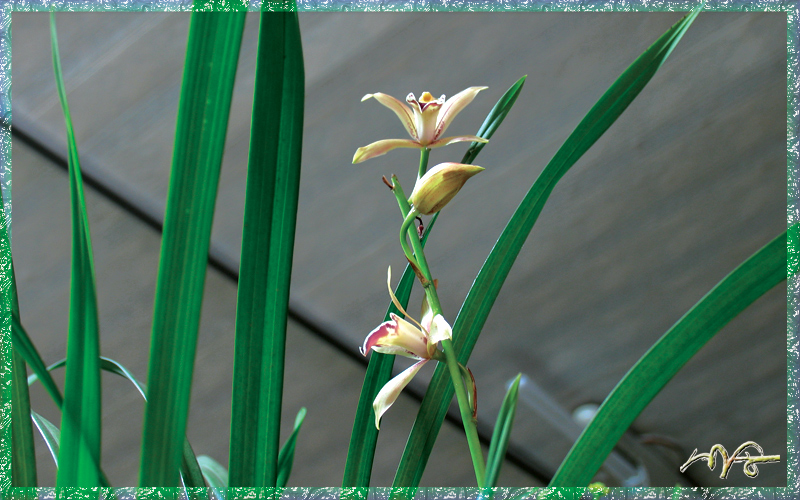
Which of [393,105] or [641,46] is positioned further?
[641,46]

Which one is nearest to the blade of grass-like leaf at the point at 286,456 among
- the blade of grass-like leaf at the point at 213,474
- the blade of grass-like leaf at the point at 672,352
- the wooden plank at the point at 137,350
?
the blade of grass-like leaf at the point at 213,474

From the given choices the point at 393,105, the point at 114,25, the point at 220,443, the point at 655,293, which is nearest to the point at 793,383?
the point at 655,293

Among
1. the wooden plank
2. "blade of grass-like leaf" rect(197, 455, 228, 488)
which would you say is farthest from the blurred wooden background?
"blade of grass-like leaf" rect(197, 455, 228, 488)

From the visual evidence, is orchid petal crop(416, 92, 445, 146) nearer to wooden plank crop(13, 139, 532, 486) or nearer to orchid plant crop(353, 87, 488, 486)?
orchid plant crop(353, 87, 488, 486)

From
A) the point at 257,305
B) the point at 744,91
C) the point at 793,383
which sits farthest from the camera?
the point at 744,91

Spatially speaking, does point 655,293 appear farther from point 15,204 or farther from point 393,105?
point 15,204

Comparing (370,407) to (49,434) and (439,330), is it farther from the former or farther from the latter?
(49,434)

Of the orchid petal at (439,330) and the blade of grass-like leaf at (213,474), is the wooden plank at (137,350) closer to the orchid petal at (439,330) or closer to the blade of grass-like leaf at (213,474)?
the blade of grass-like leaf at (213,474)
